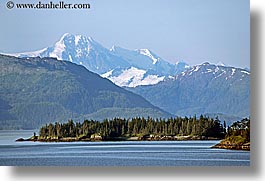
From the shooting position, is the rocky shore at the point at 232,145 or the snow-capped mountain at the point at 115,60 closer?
the rocky shore at the point at 232,145

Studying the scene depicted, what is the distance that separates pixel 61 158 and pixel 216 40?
4.59 ft

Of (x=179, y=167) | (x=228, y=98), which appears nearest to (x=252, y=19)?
(x=228, y=98)

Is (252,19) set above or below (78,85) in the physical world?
above

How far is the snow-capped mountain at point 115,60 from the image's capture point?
7273 mm

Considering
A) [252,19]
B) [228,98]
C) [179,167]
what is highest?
[252,19]

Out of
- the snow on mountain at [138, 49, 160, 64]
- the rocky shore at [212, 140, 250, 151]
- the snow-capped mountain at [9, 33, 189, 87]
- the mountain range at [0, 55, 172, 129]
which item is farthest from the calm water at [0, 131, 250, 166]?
the snow on mountain at [138, 49, 160, 64]

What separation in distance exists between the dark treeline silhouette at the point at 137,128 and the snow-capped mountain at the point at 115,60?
0.31m

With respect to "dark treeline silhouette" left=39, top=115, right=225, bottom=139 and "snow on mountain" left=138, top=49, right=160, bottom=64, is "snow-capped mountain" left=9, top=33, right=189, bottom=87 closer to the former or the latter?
"snow on mountain" left=138, top=49, right=160, bottom=64

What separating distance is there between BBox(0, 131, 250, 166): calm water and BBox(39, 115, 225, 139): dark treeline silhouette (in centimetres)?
7

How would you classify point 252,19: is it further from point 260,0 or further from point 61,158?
point 61,158

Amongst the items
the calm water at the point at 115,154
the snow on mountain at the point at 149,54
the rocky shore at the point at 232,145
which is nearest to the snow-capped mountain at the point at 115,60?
the snow on mountain at the point at 149,54

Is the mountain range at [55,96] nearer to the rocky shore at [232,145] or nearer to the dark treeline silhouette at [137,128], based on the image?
the dark treeline silhouette at [137,128]

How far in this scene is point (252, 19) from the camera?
715 cm

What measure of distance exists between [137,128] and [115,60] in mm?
518
